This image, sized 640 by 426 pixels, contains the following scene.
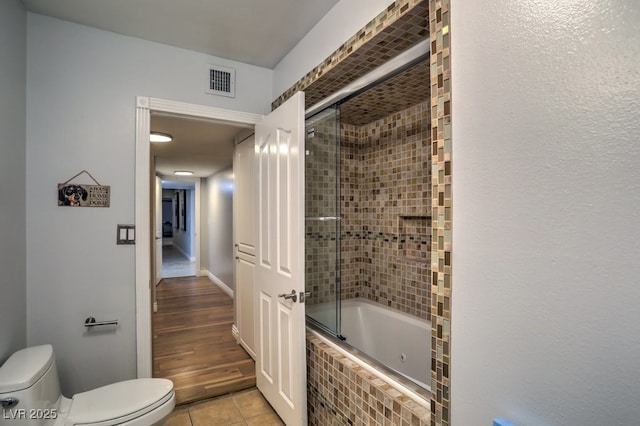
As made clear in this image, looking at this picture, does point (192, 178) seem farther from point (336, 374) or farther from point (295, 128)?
point (336, 374)

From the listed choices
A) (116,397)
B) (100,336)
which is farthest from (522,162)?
(100,336)

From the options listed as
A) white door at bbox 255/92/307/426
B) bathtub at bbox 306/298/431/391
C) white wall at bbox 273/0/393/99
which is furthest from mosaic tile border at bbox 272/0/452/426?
bathtub at bbox 306/298/431/391

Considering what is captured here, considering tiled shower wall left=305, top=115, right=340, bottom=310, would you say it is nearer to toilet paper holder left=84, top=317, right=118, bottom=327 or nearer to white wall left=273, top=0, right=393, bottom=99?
white wall left=273, top=0, right=393, bottom=99

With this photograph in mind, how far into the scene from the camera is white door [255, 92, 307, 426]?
5.87 feet

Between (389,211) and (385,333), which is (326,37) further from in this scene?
(385,333)

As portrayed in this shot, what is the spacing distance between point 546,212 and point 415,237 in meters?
1.74

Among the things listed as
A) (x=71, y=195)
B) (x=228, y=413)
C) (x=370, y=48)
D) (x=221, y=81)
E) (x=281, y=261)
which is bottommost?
(x=228, y=413)

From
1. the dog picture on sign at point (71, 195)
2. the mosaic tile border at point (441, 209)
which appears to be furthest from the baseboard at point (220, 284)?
the mosaic tile border at point (441, 209)

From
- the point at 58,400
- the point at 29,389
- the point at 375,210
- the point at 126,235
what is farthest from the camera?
the point at 375,210

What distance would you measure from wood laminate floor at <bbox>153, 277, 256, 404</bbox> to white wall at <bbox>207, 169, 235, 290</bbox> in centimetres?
60

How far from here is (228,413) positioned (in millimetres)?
2182

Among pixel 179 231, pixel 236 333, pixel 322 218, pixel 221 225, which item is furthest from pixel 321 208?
pixel 179 231

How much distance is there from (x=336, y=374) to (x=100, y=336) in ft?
4.88

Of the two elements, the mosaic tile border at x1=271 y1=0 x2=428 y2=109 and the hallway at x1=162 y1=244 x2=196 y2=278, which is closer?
the mosaic tile border at x1=271 y1=0 x2=428 y2=109
